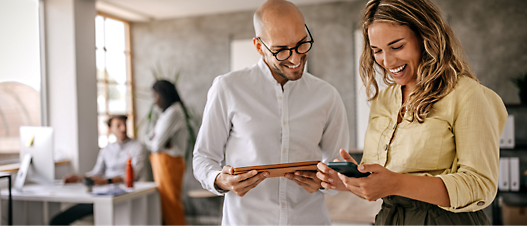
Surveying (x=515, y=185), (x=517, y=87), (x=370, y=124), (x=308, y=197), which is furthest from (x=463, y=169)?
(x=517, y=87)

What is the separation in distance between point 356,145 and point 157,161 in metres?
2.47

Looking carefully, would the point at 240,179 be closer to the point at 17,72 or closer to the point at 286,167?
the point at 286,167

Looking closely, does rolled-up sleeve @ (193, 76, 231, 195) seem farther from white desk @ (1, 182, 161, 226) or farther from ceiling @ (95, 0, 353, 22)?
ceiling @ (95, 0, 353, 22)

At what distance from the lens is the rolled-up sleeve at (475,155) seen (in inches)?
35.8

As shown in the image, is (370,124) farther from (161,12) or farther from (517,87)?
(161,12)

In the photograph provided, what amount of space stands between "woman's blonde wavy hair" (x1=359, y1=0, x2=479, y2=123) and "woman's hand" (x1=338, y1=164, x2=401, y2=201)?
0.23 m

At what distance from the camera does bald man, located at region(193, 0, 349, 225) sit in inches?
57.8

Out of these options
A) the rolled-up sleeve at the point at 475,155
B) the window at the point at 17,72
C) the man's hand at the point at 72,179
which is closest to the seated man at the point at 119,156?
the man's hand at the point at 72,179

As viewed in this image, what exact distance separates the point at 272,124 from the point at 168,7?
4.05 meters

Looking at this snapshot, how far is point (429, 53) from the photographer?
3.40ft

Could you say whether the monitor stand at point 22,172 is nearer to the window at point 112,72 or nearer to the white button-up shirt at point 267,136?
the window at point 112,72

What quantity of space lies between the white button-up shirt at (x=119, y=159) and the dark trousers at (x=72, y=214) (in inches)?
19.8

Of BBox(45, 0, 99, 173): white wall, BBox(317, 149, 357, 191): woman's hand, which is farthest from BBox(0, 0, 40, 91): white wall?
BBox(317, 149, 357, 191): woman's hand

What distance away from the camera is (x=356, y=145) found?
4.81 m
